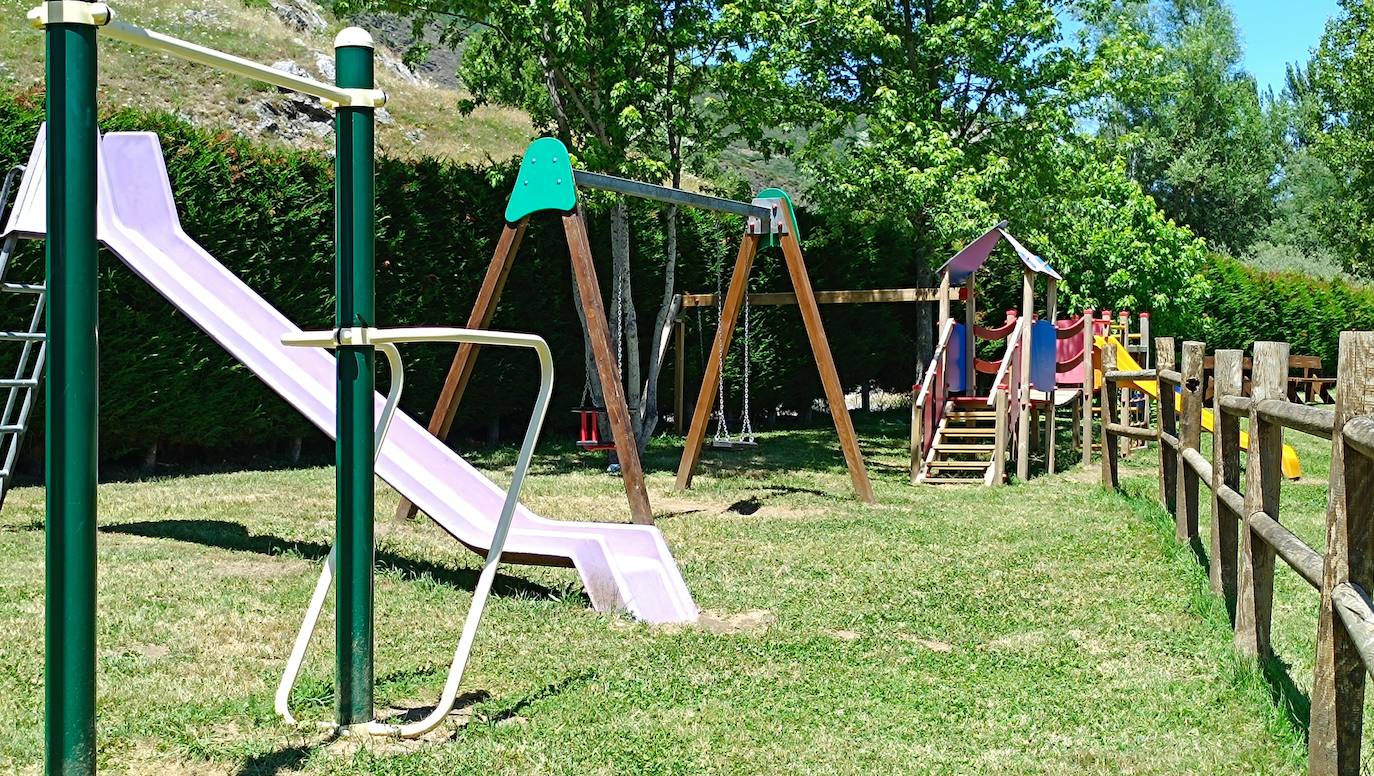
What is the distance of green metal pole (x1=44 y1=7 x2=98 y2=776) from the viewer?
8.69 ft

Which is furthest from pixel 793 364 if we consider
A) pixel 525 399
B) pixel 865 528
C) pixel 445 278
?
pixel 865 528

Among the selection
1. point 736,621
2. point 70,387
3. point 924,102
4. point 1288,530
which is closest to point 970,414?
point 924,102

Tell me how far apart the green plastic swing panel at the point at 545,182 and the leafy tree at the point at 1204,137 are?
36.1 meters

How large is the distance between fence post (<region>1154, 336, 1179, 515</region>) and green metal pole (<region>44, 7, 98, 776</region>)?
6818 mm

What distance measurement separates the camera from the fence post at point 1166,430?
8.00 m

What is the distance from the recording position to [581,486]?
1013 cm

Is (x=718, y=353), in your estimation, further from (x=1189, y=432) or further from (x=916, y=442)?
(x=1189, y=432)

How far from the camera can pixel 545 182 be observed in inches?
305

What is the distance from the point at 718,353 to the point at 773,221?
1.15m

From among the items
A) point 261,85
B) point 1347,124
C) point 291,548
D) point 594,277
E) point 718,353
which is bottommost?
point 291,548

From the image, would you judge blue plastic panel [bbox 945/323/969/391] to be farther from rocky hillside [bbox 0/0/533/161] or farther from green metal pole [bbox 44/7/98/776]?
rocky hillside [bbox 0/0/533/161]

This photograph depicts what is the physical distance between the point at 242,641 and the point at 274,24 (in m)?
50.0

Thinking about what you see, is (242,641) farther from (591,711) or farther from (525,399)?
(525,399)

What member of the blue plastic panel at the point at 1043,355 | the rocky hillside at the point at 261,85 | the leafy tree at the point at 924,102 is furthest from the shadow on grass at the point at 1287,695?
the rocky hillside at the point at 261,85
